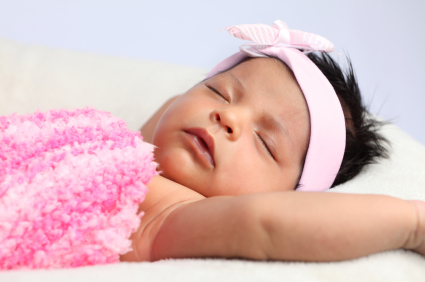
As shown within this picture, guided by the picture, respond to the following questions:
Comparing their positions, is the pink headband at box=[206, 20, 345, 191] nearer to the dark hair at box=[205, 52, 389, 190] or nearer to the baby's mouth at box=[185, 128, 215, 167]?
the dark hair at box=[205, 52, 389, 190]

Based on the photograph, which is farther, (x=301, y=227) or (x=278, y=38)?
(x=278, y=38)

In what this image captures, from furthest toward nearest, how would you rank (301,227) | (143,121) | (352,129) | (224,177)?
(143,121) → (352,129) → (224,177) → (301,227)

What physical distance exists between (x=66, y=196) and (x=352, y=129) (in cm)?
91

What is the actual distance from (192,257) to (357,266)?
0.98ft

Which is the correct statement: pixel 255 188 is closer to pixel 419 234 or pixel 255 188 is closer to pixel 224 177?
pixel 224 177

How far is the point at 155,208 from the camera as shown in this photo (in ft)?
2.67

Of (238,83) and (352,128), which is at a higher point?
(238,83)

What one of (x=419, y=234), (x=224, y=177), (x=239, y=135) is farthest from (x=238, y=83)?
(x=419, y=234)

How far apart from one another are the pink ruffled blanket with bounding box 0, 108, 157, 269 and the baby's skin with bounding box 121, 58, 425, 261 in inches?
2.9

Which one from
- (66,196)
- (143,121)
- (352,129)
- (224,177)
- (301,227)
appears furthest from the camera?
(143,121)

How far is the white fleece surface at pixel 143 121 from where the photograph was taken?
58 cm

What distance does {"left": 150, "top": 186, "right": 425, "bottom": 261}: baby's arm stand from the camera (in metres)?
0.62

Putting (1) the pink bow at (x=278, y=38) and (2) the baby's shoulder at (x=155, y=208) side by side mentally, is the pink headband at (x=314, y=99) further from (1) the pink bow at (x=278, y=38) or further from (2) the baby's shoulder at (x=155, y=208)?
(2) the baby's shoulder at (x=155, y=208)

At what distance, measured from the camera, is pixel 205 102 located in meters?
1.06
